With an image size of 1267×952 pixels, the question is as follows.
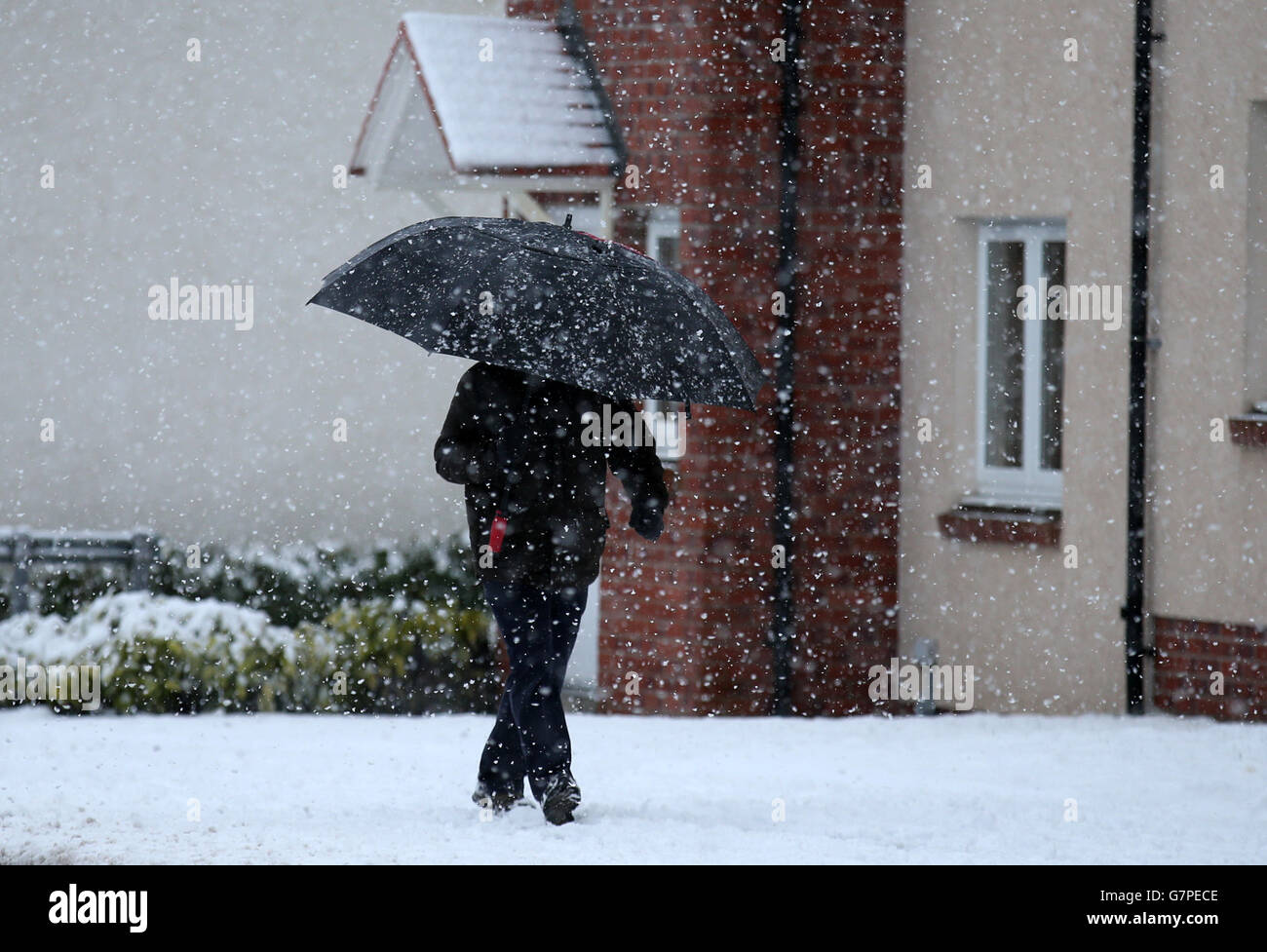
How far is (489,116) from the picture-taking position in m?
9.45

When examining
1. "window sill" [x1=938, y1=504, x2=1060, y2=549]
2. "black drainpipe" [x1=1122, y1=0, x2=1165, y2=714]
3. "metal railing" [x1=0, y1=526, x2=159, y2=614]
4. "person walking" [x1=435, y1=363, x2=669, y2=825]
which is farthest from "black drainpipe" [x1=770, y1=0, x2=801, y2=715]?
"metal railing" [x1=0, y1=526, x2=159, y2=614]

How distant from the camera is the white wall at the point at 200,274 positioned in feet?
37.9

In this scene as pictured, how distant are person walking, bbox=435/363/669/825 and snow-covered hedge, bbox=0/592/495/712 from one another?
3.96 m

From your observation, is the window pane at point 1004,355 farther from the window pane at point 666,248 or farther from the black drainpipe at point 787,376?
the window pane at point 666,248

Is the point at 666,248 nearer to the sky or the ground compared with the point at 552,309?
nearer to the sky

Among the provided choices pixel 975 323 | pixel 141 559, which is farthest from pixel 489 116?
pixel 141 559

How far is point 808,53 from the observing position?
31.3ft

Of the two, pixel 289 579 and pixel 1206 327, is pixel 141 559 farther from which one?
pixel 1206 327

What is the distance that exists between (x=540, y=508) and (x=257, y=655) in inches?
175

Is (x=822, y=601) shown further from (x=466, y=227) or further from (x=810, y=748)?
(x=466, y=227)

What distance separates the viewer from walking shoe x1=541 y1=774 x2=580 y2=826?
6105 millimetres

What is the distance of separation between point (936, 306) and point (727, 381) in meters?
4.09

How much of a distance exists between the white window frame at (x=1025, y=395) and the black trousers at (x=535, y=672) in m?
4.13

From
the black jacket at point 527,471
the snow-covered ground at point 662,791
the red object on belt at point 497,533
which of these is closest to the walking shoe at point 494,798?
the snow-covered ground at point 662,791
